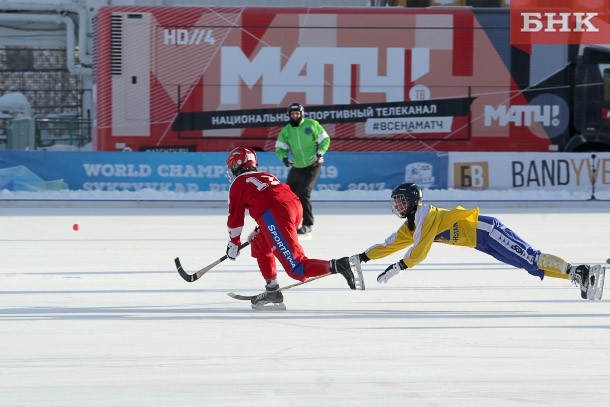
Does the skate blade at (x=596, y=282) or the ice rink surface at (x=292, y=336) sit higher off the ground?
the skate blade at (x=596, y=282)

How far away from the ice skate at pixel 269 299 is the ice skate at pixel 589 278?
225 cm

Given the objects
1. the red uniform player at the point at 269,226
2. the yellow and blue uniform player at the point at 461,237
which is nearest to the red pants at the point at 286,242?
the red uniform player at the point at 269,226

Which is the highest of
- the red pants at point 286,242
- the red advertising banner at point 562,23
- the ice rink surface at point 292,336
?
Result: the red advertising banner at point 562,23

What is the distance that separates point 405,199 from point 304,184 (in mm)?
6395

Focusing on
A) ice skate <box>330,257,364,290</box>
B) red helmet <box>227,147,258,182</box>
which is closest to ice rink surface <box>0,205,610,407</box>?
ice skate <box>330,257,364,290</box>

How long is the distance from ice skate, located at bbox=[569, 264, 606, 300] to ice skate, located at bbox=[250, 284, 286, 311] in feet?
7.39

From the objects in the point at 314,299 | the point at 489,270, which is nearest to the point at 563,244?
the point at 489,270

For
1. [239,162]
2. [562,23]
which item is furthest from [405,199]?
[562,23]

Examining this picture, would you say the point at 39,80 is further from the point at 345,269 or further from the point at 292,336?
the point at 292,336

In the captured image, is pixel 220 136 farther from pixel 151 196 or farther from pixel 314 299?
pixel 314 299

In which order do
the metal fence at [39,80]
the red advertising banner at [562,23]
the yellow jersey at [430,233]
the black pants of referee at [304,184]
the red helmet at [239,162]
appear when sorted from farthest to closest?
the metal fence at [39,80]
the red advertising banner at [562,23]
the black pants of referee at [304,184]
the red helmet at [239,162]
the yellow jersey at [430,233]

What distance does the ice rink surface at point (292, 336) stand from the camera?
219 inches

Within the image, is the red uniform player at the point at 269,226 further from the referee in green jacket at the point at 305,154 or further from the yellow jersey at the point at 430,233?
the referee in green jacket at the point at 305,154

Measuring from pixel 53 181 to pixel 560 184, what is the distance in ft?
32.5
